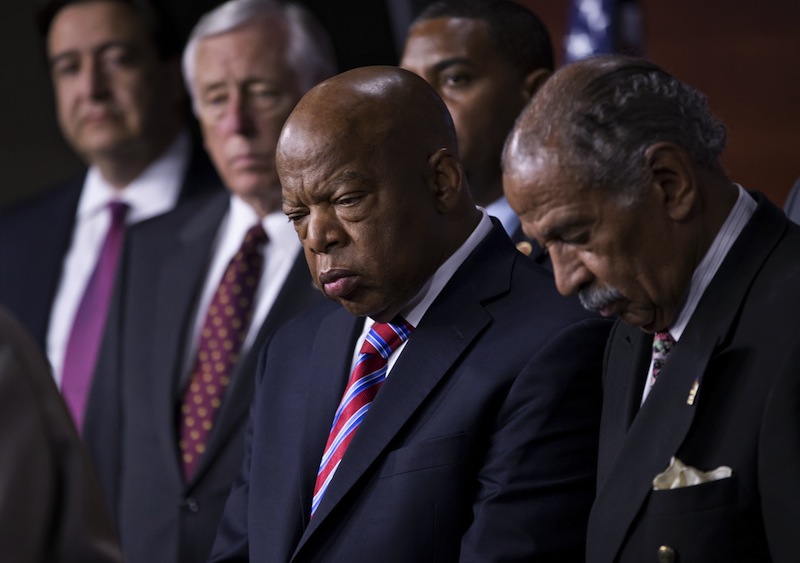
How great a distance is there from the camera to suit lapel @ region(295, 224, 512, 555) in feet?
8.86

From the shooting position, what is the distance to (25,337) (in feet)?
7.65

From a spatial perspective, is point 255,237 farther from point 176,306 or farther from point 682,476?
point 682,476

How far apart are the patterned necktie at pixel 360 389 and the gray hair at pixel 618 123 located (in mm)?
544

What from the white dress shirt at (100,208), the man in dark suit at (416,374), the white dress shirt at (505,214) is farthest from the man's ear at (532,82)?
the white dress shirt at (100,208)

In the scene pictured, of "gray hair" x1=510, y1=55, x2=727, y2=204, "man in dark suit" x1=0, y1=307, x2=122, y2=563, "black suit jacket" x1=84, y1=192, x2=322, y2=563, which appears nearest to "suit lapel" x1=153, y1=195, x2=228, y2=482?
"black suit jacket" x1=84, y1=192, x2=322, y2=563

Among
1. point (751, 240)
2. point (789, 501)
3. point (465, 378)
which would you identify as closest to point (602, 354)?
point (465, 378)

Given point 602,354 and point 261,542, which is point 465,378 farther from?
point 261,542

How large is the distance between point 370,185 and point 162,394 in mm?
1519

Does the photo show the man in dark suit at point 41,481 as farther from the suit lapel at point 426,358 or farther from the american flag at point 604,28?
the american flag at point 604,28

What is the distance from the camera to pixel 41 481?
2176mm

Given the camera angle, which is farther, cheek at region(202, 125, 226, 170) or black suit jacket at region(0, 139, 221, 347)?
black suit jacket at region(0, 139, 221, 347)

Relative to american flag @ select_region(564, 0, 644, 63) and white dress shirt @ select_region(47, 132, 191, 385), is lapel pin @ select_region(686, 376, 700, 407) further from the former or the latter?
white dress shirt @ select_region(47, 132, 191, 385)

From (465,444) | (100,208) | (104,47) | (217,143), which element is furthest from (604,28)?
(465,444)

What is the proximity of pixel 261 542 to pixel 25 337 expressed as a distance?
0.77 metres
